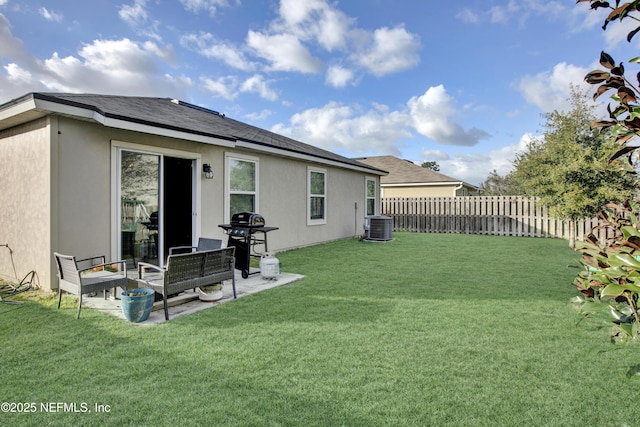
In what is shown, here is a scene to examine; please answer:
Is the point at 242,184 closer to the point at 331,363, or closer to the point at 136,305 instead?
the point at 136,305

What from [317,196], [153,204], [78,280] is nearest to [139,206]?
[153,204]

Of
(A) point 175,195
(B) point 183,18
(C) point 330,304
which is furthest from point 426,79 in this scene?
(C) point 330,304

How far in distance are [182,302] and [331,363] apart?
2802 mm

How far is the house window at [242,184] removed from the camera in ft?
27.0

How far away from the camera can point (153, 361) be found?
3.15m

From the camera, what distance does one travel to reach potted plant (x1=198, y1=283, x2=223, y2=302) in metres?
5.02

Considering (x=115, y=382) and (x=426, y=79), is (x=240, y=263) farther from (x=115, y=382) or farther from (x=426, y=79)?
(x=426, y=79)

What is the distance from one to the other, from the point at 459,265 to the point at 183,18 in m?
10.3

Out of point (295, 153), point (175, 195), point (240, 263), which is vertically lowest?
point (240, 263)

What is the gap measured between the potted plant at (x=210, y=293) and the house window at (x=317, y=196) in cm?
608

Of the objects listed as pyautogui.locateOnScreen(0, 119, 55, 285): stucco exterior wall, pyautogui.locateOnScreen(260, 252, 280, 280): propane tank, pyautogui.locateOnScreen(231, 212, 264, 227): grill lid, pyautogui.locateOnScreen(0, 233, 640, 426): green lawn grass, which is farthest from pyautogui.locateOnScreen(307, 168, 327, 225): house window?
pyautogui.locateOnScreen(0, 119, 55, 285): stucco exterior wall

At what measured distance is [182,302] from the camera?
4984 millimetres

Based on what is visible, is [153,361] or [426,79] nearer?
[153,361]

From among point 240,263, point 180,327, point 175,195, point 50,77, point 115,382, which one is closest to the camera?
point 115,382
